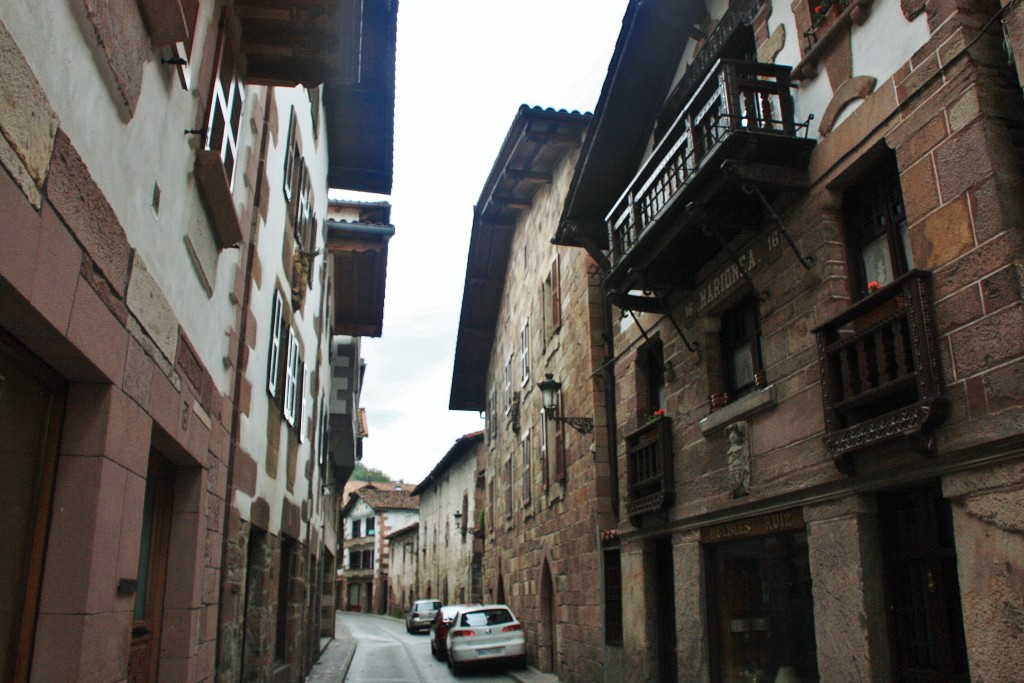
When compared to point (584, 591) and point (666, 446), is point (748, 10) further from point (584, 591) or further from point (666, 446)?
point (584, 591)

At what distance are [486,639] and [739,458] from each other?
10564 mm

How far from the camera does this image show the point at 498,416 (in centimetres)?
2417

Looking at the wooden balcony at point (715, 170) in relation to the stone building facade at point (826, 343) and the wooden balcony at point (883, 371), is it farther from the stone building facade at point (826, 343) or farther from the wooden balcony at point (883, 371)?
the wooden balcony at point (883, 371)

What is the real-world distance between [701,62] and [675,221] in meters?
2.51

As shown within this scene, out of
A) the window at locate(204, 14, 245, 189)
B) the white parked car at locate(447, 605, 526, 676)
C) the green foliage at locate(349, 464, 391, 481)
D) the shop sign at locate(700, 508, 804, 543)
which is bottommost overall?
the white parked car at locate(447, 605, 526, 676)

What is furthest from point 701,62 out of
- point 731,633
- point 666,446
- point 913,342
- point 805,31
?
point 731,633

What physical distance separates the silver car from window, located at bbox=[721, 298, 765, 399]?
26.2 metres

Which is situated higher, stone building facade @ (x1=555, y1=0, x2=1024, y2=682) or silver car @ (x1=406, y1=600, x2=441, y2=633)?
stone building facade @ (x1=555, y1=0, x2=1024, y2=682)

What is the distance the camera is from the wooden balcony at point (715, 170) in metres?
7.32

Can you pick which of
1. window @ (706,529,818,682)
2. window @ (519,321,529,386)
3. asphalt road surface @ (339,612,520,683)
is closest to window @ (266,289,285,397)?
window @ (706,529,818,682)

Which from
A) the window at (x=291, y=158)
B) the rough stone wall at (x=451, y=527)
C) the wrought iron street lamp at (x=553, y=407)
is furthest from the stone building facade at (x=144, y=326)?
the rough stone wall at (x=451, y=527)

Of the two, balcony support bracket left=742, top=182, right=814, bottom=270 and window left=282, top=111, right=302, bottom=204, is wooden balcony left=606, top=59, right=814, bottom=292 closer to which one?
balcony support bracket left=742, top=182, right=814, bottom=270

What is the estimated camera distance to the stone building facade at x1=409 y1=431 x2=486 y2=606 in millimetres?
30016

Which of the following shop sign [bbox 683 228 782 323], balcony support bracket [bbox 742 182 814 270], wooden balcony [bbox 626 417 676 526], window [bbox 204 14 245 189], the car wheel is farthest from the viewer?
the car wheel
